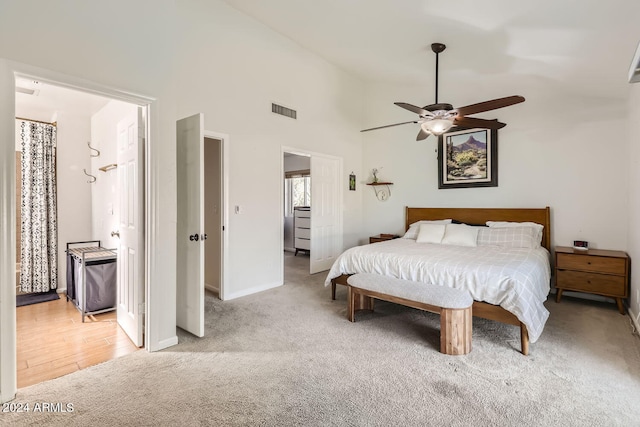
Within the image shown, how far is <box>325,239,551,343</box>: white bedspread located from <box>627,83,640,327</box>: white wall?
78 cm

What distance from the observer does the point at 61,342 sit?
276cm

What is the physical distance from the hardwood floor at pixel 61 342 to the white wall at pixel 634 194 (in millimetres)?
4767

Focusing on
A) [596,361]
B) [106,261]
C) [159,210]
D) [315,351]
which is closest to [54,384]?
[159,210]

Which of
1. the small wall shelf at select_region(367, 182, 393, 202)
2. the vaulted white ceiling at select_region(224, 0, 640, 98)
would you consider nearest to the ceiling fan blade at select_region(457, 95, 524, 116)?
the vaulted white ceiling at select_region(224, 0, 640, 98)

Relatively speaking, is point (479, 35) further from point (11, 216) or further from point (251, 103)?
point (11, 216)

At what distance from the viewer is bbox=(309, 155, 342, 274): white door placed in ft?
17.1

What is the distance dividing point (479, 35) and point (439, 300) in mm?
2653

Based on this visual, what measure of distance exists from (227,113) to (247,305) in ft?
7.67

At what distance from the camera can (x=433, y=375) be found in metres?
2.21

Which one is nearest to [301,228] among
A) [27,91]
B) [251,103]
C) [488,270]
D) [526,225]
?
[251,103]

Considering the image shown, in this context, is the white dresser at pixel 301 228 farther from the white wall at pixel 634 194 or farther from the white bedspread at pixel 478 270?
the white wall at pixel 634 194

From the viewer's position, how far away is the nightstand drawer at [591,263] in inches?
137

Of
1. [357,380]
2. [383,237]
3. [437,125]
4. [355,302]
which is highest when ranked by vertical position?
[437,125]

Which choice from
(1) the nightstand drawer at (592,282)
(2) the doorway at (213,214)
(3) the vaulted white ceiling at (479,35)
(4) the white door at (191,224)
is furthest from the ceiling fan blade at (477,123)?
(2) the doorway at (213,214)
